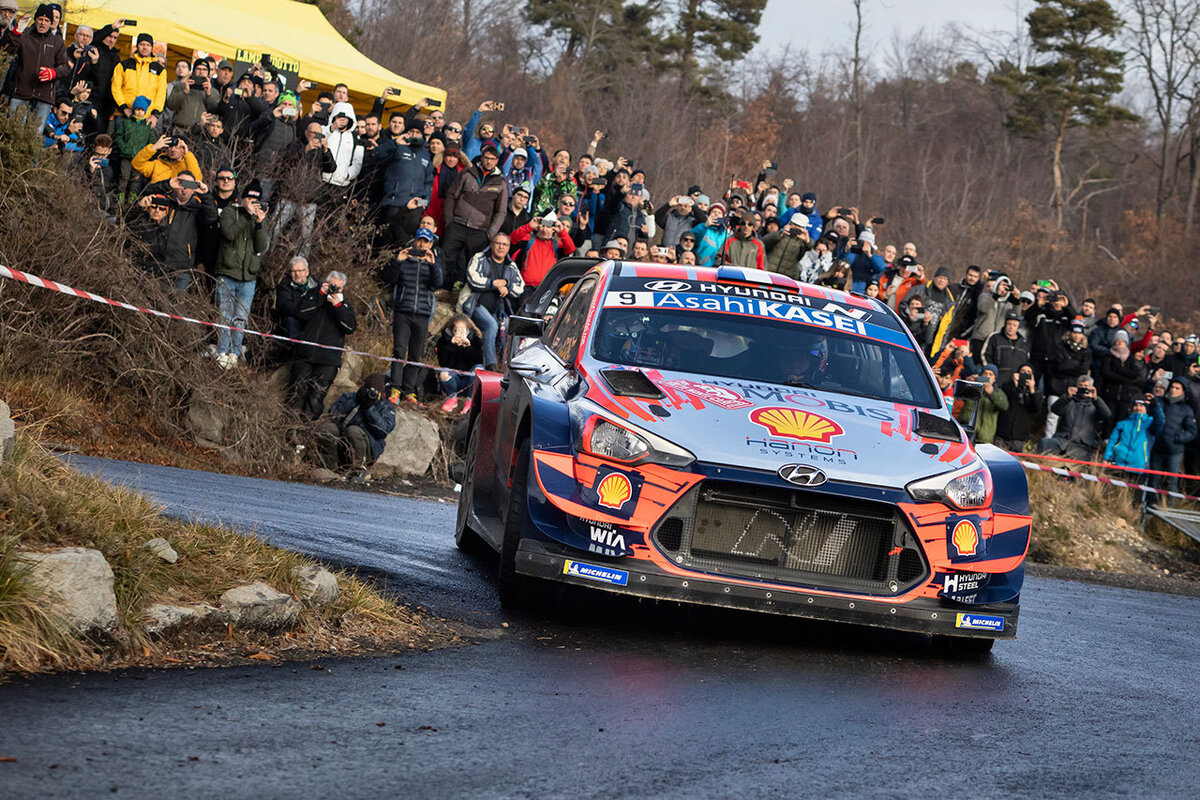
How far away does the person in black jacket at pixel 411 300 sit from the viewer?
64.6ft

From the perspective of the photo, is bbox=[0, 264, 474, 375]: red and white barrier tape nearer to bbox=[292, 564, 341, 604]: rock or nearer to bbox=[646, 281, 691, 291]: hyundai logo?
bbox=[646, 281, 691, 291]: hyundai logo

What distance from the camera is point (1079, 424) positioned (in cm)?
2134

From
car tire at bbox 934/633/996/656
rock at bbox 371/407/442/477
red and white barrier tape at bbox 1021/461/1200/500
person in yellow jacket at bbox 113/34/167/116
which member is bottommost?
rock at bbox 371/407/442/477

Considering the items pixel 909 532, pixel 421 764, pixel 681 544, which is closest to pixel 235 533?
pixel 681 544

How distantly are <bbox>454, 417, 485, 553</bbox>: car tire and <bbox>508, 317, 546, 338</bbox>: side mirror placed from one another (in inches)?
45.7

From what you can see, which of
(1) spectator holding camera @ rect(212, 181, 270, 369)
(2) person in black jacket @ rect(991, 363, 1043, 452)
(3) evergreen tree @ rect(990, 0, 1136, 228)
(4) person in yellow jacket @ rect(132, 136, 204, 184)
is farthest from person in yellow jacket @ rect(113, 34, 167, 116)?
(3) evergreen tree @ rect(990, 0, 1136, 228)

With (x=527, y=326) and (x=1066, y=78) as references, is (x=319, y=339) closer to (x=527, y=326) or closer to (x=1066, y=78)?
(x=527, y=326)

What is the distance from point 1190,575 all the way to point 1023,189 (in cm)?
5411

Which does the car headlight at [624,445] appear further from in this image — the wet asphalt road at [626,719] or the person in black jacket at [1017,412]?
the person in black jacket at [1017,412]

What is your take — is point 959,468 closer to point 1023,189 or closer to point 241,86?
point 241,86

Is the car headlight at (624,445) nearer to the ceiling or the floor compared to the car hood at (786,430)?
nearer to the floor

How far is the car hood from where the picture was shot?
7586 mm

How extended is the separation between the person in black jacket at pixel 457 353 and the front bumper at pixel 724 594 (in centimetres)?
1271

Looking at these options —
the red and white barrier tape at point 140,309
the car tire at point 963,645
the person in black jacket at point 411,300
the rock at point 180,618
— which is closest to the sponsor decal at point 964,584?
the car tire at point 963,645
